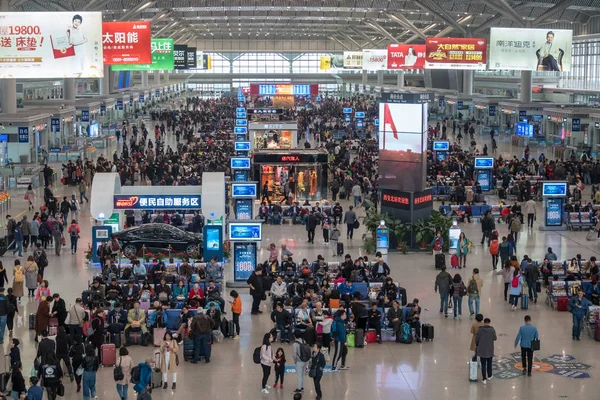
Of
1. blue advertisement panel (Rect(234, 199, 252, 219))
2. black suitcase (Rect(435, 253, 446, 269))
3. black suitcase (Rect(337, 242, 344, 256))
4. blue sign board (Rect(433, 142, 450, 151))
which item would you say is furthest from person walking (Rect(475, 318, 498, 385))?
blue sign board (Rect(433, 142, 450, 151))

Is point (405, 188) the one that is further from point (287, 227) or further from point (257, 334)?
point (257, 334)

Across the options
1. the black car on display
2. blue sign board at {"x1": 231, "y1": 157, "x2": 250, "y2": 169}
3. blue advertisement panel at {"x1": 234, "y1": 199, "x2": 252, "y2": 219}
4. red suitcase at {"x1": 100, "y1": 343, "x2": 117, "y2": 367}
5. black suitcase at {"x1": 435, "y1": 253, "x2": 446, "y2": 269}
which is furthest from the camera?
blue sign board at {"x1": 231, "y1": 157, "x2": 250, "y2": 169}

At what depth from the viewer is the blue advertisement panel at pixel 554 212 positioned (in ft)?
97.0

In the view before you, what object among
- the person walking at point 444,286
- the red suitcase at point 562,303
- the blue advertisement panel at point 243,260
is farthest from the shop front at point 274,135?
the red suitcase at point 562,303

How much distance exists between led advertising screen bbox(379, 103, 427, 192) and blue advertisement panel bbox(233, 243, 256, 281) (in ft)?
22.4

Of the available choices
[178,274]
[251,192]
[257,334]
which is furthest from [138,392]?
[251,192]

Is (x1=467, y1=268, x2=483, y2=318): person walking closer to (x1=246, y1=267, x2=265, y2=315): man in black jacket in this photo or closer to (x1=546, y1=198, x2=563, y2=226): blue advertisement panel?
(x1=246, y1=267, x2=265, y2=315): man in black jacket

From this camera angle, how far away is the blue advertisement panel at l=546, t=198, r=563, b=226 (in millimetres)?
29578

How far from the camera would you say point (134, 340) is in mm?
16734

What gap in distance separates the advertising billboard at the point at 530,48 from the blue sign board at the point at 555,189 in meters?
20.4

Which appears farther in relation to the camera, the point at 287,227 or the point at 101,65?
the point at 101,65

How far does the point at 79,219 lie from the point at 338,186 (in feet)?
31.6

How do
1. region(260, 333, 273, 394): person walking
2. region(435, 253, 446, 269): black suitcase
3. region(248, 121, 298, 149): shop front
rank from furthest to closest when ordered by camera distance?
region(248, 121, 298, 149): shop front
region(435, 253, 446, 269): black suitcase
region(260, 333, 273, 394): person walking

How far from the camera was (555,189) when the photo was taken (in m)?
29.3
